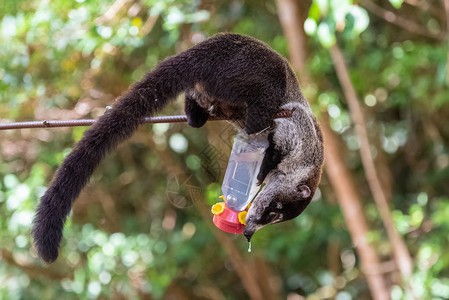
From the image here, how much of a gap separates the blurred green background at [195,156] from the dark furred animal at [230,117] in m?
0.34

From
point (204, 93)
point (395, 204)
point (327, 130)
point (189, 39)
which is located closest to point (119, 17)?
point (189, 39)

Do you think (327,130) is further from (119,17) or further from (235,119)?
(235,119)

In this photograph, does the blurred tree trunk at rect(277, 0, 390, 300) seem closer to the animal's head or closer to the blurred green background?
the blurred green background

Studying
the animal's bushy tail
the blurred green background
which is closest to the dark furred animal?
the animal's bushy tail

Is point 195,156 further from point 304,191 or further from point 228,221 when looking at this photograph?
point 228,221

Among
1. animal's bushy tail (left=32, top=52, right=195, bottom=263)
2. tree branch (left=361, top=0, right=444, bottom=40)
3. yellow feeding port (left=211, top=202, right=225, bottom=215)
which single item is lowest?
tree branch (left=361, top=0, right=444, bottom=40)

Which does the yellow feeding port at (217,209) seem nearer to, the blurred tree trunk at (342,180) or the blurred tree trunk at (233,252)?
the blurred tree trunk at (342,180)

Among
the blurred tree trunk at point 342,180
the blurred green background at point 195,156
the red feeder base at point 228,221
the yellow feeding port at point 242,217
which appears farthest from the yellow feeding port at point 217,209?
the blurred tree trunk at point 342,180

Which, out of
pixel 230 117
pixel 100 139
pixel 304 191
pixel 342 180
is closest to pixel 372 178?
pixel 342 180

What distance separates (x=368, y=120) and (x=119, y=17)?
3.10 metres

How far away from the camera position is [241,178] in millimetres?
2848

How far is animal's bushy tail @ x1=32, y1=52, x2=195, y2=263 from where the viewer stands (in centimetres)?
205

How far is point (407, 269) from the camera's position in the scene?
4.98 meters

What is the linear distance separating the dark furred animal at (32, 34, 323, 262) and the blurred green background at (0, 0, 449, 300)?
1.12 ft
